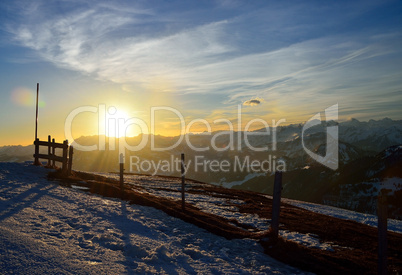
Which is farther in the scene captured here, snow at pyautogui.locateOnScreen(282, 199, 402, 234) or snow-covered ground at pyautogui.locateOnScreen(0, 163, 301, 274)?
snow at pyautogui.locateOnScreen(282, 199, 402, 234)

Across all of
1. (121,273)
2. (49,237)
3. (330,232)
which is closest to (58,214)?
(49,237)

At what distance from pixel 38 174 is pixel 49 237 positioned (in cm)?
1668

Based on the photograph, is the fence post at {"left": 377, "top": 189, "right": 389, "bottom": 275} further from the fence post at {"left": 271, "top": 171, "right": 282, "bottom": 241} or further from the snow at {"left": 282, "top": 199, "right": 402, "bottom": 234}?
the snow at {"left": 282, "top": 199, "right": 402, "bottom": 234}

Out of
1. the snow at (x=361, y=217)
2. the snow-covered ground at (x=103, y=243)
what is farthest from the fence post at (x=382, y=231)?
the snow at (x=361, y=217)

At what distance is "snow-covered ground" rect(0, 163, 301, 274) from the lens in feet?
24.5

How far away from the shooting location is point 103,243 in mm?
9648

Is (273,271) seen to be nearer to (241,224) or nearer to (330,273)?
(330,273)

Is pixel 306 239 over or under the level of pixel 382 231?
under

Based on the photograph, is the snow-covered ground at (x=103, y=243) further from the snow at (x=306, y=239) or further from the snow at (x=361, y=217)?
the snow at (x=361, y=217)

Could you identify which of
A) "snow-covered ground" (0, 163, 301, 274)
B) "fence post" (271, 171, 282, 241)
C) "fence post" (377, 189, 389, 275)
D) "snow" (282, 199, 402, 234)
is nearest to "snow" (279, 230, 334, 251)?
→ "fence post" (271, 171, 282, 241)

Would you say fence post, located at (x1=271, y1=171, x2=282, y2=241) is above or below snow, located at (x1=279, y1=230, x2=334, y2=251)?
above

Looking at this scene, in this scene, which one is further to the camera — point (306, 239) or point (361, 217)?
point (361, 217)

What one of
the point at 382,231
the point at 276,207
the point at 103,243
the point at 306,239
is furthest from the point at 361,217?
the point at 103,243

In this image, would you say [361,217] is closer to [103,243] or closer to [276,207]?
[276,207]
